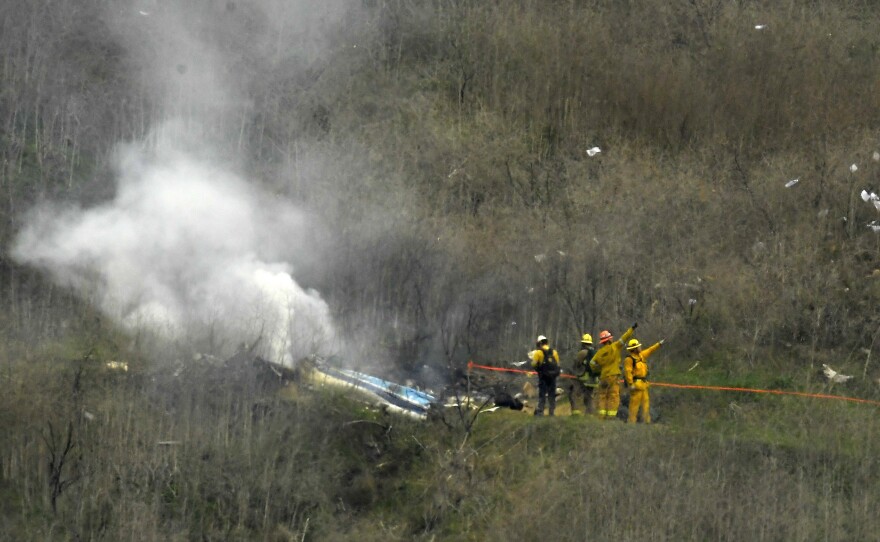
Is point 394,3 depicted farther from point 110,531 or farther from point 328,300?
point 110,531

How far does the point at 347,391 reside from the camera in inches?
774

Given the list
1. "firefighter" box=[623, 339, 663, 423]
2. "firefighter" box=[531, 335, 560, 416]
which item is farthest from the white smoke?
"firefighter" box=[623, 339, 663, 423]

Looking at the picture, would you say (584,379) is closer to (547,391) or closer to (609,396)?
(609,396)

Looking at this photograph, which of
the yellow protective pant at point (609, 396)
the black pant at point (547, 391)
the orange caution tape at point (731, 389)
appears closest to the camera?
the yellow protective pant at point (609, 396)

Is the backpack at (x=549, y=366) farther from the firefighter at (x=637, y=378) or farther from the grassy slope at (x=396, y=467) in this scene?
the firefighter at (x=637, y=378)

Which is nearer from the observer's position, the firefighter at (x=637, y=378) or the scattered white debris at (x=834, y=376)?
the firefighter at (x=637, y=378)

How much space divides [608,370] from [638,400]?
59 centimetres

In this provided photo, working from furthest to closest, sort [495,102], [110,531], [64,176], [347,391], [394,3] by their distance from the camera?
[394,3], [495,102], [64,176], [347,391], [110,531]

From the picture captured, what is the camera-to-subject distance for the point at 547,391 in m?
19.2

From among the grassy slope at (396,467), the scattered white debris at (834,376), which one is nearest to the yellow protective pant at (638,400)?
the grassy slope at (396,467)

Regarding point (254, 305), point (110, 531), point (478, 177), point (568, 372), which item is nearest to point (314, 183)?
point (478, 177)

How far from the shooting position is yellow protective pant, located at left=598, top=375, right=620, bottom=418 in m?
18.9

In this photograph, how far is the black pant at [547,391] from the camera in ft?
62.8

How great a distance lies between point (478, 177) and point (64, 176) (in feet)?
22.6
